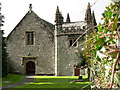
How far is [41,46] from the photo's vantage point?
24.9 m

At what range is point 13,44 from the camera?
85.1 ft

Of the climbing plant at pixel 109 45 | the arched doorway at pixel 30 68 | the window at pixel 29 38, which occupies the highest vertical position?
the window at pixel 29 38

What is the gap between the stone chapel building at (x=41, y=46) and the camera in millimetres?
23375

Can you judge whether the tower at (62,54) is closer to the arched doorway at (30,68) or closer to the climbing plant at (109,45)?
the arched doorway at (30,68)

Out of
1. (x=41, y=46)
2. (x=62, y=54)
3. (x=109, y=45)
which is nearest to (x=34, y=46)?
(x=41, y=46)

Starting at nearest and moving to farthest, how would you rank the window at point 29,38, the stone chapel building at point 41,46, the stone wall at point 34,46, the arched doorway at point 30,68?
1. the stone chapel building at point 41,46
2. the stone wall at point 34,46
3. the arched doorway at point 30,68
4. the window at point 29,38

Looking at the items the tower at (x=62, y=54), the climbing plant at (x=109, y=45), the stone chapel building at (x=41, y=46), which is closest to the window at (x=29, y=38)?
the stone chapel building at (x=41, y=46)

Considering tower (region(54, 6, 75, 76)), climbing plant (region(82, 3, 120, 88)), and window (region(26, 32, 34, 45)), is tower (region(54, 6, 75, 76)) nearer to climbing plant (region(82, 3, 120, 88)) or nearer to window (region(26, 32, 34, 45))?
window (region(26, 32, 34, 45))

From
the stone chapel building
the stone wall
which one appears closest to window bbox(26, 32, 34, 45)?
the stone chapel building

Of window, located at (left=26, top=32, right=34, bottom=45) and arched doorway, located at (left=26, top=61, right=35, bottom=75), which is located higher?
window, located at (left=26, top=32, right=34, bottom=45)

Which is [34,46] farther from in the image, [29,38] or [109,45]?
[109,45]

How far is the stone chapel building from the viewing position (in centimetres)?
2338

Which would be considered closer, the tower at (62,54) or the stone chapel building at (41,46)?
the tower at (62,54)

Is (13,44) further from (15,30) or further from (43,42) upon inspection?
(43,42)
